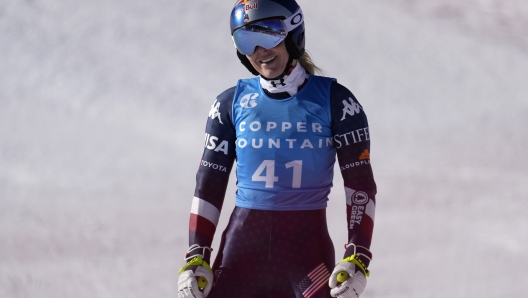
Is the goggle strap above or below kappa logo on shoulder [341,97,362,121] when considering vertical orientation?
above

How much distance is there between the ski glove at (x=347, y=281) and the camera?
380 centimetres

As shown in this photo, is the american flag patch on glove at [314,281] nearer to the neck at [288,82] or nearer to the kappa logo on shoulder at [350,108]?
the kappa logo on shoulder at [350,108]

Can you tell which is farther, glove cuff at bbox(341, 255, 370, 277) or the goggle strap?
the goggle strap

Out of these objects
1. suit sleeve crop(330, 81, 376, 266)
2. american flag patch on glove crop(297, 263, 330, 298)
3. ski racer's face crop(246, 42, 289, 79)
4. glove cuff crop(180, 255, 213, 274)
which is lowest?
american flag patch on glove crop(297, 263, 330, 298)

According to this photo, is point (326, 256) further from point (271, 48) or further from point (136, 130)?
point (136, 130)

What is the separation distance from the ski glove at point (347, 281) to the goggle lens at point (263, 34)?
3.77ft

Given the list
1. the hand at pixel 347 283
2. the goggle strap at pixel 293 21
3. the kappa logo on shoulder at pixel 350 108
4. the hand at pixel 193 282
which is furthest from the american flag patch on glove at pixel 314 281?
the goggle strap at pixel 293 21

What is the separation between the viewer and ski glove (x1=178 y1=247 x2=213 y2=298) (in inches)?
157

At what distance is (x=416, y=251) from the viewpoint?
792 centimetres

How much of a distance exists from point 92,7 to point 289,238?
27.5 feet

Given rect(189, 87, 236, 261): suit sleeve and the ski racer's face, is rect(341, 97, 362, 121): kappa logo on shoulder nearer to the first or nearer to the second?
the ski racer's face

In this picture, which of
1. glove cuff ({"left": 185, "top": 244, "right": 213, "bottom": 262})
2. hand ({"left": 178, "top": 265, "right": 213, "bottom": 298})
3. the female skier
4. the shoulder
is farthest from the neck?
hand ({"left": 178, "top": 265, "right": 213, "bottom": 298})

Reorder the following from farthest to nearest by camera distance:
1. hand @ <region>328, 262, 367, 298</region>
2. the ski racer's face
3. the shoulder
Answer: the shoulder
the ski racer's face
hand @ <region>328, 262, 367, 298</region>

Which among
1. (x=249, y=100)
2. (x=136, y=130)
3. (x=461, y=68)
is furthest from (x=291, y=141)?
(x=461, y=68)
